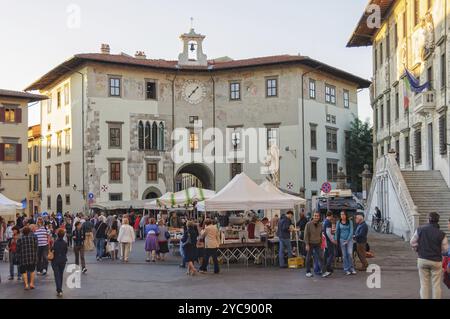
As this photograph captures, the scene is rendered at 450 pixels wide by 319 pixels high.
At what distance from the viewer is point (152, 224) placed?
22531mm

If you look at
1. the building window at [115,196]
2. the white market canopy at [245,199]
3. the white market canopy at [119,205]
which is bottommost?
the white market canopy at [119,205]

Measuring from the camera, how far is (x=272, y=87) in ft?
164

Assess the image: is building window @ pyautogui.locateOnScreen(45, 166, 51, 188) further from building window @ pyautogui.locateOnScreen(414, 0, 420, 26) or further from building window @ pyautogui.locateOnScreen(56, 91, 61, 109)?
building window @ pyautogui.locateOnScreen(414, 0, 420, 26)

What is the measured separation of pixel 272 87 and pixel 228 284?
118ft

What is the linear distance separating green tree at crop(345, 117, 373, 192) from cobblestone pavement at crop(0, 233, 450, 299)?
1391 inches

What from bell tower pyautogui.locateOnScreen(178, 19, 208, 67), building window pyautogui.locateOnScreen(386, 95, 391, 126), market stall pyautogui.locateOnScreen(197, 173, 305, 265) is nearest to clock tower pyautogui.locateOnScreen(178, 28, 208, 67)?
bell tower pyautogui.locateOnScreen(178, 19, 208, 67)

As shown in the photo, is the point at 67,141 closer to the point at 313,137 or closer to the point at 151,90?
the point at 151,90

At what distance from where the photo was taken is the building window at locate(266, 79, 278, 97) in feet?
164

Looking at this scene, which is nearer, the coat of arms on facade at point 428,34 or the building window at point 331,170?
the coat of arms on facade at point 428,34

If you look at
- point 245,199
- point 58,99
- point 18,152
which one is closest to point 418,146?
point 245,199

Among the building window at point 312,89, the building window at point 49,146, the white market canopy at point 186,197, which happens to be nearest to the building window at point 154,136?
the building window at point 49,146

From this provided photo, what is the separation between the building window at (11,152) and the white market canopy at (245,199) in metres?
30.1

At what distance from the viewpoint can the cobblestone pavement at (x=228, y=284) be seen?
13.6 m

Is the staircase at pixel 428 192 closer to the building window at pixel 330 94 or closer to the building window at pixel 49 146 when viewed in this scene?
the building window at pixel 330 94
